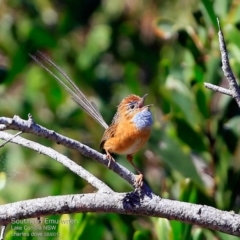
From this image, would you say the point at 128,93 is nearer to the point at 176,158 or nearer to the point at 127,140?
the point at 176,158

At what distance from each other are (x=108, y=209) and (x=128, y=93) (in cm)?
255

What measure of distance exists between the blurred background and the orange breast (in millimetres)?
304

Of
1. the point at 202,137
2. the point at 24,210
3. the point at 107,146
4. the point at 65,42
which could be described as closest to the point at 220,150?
the point at 202,137

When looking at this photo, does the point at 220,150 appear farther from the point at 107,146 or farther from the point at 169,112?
the point at 107,146

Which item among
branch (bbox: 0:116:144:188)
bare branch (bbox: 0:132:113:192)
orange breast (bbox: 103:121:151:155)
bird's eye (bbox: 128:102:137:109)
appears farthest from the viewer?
bird's eye (bbox: 128:102:137:109)

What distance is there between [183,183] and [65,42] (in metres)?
2.46

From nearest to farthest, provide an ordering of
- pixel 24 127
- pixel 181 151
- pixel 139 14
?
pixel 24 127 → pixel 181 151 → pixel 139 14

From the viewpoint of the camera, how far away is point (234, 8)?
3963 millimetres

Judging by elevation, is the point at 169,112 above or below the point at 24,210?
above

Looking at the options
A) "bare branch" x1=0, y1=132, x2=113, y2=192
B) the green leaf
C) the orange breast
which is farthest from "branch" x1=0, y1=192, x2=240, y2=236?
the green leaf

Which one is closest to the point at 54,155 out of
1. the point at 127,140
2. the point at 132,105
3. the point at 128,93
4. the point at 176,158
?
the point at 127,140

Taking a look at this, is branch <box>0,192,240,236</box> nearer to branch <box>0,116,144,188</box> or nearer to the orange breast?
branch <box>0,116,144,188</box>

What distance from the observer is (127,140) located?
3.12m

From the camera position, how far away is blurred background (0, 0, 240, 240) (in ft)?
11.3
